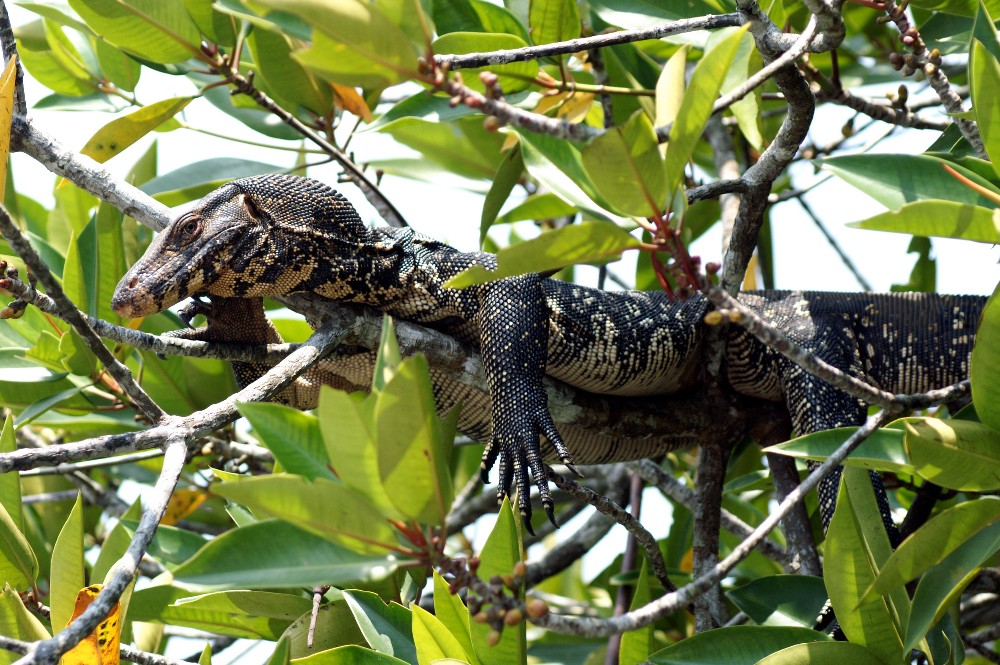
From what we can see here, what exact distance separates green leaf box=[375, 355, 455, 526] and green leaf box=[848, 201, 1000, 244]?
1.08m

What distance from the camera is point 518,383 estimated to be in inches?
159

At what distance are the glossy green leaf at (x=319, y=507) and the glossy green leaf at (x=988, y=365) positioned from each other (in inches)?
57.9

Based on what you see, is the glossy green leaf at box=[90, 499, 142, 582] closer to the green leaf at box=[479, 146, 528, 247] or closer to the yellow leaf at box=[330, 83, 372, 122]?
the green leaf at box=[479, 146, 528, 247]

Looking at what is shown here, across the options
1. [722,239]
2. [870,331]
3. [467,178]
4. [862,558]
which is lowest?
[862,558]

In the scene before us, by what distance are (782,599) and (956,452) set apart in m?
1.04

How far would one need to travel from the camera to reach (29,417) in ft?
12.6

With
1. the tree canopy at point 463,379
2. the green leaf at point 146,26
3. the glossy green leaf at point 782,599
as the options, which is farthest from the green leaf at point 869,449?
the green leaf at point 146,26

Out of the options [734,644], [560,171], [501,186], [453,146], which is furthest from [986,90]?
[453,146]

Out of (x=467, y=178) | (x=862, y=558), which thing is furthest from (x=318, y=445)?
(x=467, y=178)

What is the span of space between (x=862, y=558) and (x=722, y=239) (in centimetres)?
308

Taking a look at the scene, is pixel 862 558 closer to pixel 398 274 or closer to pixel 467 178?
pixel 398 274

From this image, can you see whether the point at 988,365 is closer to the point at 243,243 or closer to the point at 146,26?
the point at 243,243

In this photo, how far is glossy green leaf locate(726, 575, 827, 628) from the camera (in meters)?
3.37

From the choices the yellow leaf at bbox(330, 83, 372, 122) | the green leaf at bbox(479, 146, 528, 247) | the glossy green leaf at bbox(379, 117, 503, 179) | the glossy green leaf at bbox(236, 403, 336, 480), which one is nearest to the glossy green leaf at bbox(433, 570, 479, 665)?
the glossy green leaf at bbox(236, 403, 336, 480)
